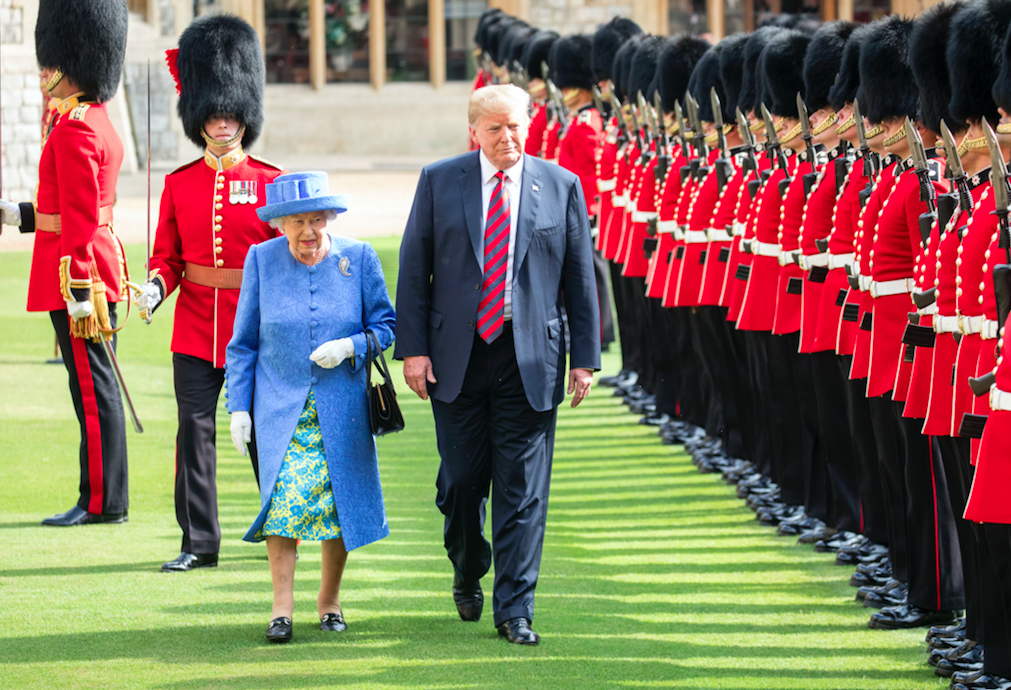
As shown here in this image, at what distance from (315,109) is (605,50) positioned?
14.8 m

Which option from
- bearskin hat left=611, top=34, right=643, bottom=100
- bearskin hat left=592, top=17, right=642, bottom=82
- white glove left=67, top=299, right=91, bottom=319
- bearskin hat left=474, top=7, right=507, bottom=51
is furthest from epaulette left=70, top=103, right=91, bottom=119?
bearskin hat left=474, top=7, right=507, bottom=51

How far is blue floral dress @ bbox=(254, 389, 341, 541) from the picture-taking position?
180 inches

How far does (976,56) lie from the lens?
436 centimetres

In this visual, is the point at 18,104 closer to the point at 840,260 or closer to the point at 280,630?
the point at 840,260

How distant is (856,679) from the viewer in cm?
436

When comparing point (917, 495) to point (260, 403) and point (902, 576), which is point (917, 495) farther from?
point (260, 403)

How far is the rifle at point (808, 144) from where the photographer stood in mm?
5887

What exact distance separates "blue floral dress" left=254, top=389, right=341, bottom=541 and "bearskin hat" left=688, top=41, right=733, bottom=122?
3500 mm

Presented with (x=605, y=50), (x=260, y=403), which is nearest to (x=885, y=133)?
(x=260, y=403)

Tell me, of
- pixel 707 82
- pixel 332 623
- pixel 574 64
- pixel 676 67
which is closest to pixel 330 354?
pixel 332 623

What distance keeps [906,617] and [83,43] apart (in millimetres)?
3593

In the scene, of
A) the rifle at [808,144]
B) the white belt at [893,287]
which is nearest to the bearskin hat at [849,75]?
the rifle at [808,144]

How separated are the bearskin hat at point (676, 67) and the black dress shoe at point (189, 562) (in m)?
3.85

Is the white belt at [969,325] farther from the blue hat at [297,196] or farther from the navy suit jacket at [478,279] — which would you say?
the blue hat at [297,196]
